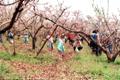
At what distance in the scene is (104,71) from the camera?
1625cm

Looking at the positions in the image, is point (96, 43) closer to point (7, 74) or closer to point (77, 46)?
point (7, 74)

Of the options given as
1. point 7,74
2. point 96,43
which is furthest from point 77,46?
point 7,74

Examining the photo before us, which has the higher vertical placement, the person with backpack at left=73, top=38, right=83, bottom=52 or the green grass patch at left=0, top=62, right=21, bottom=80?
the green grass patch at left=0, top=62, right=21, bottom=80

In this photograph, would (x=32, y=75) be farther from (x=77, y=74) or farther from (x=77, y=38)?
(x=77, y=38)

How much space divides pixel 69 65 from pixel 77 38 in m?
13.4

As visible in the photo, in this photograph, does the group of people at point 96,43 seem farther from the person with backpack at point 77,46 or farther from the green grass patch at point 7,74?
the green grass patch at point 7,74

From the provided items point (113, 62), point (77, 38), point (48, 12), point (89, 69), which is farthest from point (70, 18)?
point (89, 69)

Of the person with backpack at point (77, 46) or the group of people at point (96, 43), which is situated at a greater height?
the group of people at point (96, 43)

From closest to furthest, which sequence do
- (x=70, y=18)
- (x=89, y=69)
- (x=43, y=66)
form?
(x=89, y=69)
(x=43, y=66)
(x=70, y=18)

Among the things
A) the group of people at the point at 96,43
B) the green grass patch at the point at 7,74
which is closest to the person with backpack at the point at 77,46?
the group of people at the point at 96,43

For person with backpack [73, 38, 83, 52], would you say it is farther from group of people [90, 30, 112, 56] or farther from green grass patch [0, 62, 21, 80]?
green grass patch [0, 62, 21, 80]

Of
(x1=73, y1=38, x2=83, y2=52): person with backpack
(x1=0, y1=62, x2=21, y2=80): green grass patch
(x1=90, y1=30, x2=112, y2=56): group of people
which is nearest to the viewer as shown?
(x1=0, y1=62, x2=21, y2=80): green grass patch

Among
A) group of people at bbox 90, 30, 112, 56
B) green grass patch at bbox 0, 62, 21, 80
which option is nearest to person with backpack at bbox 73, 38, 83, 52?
group of people at bbox 90, 30, 112, 56

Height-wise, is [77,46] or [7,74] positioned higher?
[7,74]
